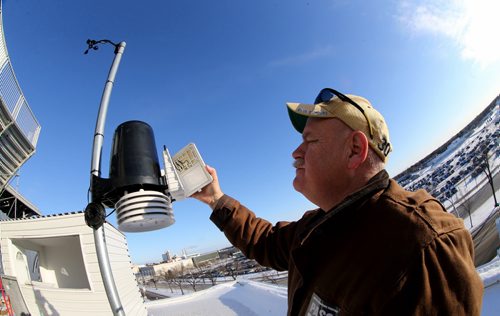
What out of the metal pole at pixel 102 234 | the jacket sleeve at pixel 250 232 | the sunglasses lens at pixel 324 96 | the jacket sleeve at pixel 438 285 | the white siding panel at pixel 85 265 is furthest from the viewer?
the white siding panel at pixel 85 265

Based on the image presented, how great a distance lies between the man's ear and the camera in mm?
1341

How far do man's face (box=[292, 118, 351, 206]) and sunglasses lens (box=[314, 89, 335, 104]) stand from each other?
155mm

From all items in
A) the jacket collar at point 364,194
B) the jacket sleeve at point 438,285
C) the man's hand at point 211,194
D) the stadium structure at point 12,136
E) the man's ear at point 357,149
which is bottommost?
the jacket sleeve at point 438,285

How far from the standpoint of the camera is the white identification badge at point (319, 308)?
1.13m

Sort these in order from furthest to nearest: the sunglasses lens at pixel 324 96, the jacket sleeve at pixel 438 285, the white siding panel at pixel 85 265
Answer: the white siding panel at pixel 85 265, the sunglasses lens at pixel 324 96, the jacket sleeve at pixel 438 285

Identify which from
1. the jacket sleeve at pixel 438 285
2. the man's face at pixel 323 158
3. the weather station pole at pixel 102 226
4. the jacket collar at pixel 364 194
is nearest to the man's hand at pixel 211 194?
the weather station pole at pixel 102 226

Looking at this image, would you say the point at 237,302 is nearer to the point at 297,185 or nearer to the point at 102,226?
the point at 102,226

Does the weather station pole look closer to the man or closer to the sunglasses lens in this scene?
the man

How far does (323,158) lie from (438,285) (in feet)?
2.37

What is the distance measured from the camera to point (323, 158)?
144 cm

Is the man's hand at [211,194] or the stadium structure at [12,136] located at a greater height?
the stadium structure at [12,136]

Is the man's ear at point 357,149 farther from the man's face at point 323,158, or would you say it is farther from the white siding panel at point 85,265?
the white siding panel at point 85,265

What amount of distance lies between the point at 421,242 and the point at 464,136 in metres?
192

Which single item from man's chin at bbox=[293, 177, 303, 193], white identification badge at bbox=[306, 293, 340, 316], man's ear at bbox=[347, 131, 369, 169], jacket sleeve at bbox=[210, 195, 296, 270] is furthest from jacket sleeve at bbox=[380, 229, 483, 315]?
jacket sleeve at bbox=[210, 195, 296, 270]
